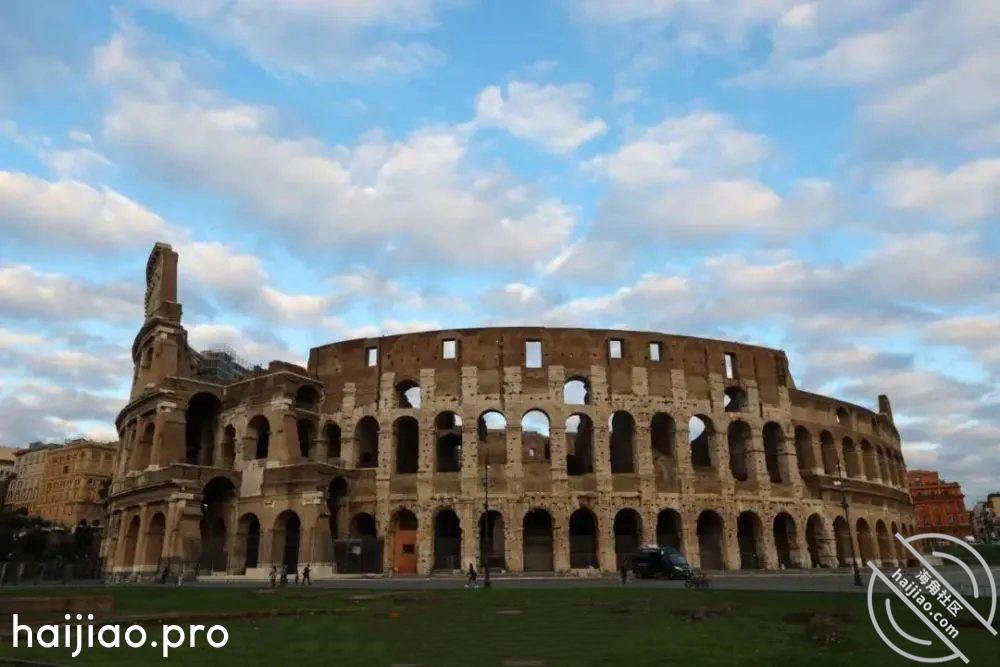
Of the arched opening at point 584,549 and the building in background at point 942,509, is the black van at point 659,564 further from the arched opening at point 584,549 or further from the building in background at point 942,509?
the building in background at point 942,509

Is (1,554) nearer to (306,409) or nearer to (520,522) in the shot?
(306,409)

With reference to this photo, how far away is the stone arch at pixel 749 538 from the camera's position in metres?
41.4

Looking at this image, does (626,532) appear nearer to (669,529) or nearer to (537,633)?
(669,529)

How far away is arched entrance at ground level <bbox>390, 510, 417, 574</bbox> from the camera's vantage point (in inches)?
1532

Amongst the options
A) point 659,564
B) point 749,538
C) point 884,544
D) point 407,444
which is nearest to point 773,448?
point 749,538

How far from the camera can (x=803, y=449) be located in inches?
1842

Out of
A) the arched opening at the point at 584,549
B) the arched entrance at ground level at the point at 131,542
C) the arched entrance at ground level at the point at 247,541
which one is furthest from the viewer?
the arched entrance at ground level at the point at 131,542

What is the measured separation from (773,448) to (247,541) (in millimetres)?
31718

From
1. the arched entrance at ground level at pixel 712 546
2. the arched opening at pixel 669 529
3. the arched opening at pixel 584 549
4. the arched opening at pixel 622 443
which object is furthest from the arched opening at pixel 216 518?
the arched entrance at ground level at pixel 712 546

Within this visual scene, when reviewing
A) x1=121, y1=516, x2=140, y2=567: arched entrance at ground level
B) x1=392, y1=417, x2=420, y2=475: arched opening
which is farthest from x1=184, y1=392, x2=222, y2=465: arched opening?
x1=392, y1=417, x2=420, y2=475: arched opening

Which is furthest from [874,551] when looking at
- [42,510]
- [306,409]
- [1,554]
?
[42,510]

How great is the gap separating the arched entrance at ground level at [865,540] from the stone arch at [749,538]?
9591 mm

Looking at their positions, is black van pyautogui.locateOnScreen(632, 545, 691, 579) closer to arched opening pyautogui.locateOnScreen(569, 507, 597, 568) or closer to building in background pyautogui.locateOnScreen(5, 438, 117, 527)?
arched opening pyautogui.locateOnScreen(569, 507, 597, 568)

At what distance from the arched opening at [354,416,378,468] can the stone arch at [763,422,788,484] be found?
76.4 ft
